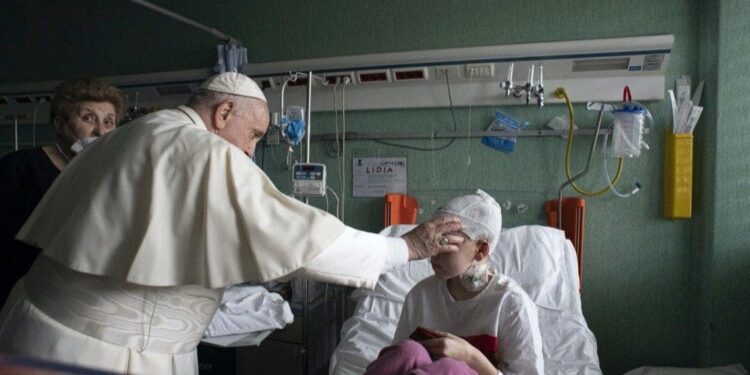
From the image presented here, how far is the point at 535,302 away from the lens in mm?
2316

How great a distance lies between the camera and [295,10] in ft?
10.7

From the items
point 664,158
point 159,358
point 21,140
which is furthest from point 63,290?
point 21,140

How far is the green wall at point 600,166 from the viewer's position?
228 cm

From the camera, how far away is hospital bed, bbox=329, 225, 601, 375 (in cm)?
202

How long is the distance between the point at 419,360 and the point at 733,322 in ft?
6.83

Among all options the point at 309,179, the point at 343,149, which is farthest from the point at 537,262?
the point at 343,149

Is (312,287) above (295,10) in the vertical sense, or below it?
below

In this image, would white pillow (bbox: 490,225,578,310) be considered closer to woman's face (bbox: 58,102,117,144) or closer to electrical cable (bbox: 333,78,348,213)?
electrical cable (bbox: 333,78,348,213)

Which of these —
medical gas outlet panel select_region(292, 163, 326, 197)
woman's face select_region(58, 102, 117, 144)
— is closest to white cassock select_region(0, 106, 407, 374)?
woman's face select_region(58, 102, 117, 144)

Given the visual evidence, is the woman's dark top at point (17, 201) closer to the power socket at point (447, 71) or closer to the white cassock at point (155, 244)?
the white cassock at point (155, 244)

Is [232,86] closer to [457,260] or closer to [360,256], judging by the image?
[360,256]

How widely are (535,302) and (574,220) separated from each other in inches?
23.9

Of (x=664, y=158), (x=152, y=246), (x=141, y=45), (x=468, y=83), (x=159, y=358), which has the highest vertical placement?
(x=141, y=45)

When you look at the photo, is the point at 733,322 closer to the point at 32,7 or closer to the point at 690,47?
the point at 690,47
